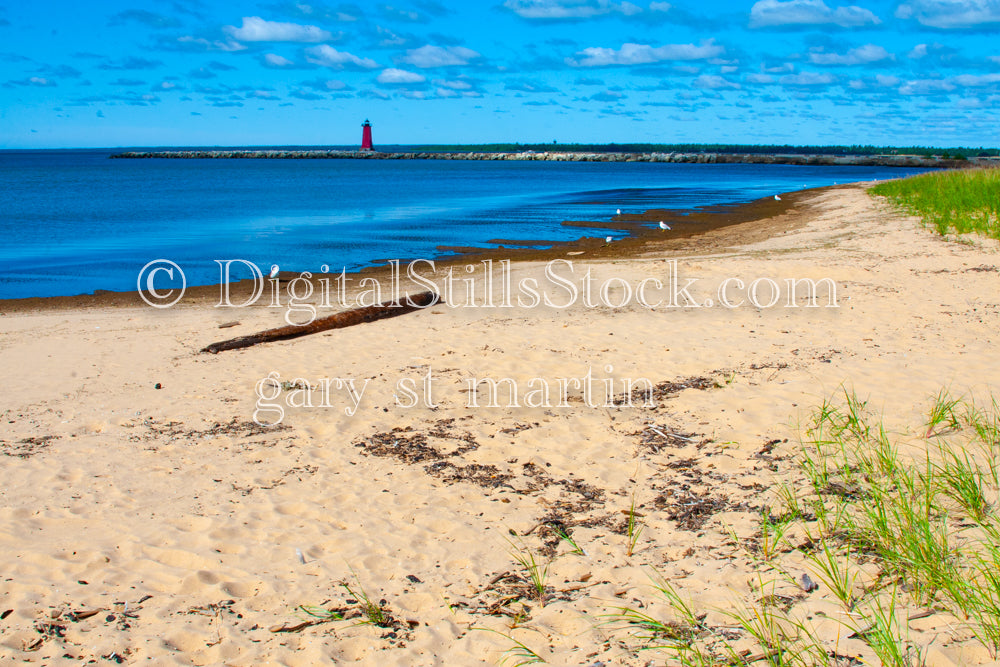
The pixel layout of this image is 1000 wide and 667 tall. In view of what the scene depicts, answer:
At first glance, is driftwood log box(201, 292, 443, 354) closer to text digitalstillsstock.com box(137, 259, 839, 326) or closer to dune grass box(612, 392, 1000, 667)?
text digitalstillsstock.com box(137, 259, 839, 326)

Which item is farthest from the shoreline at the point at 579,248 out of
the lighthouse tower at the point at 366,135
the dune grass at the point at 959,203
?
the lighthouse tower at the point at 366,135

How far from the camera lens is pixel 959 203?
1670 centimetres

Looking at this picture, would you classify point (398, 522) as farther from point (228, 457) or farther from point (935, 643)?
point (935, 643)

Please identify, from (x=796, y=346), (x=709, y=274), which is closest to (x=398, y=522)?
(x=796, y=346)

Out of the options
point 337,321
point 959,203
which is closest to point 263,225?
point 337,321

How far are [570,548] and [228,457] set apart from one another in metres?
2.80

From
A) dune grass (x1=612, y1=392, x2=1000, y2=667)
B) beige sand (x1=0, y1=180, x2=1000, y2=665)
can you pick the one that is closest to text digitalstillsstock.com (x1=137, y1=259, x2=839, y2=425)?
beige sand (x1=0, y1=180, x2=1000, y2=665)

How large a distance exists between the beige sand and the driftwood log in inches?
→ 12.8

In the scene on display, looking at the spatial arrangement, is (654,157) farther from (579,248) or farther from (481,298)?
(481,298)

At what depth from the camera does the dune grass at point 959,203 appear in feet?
47.6

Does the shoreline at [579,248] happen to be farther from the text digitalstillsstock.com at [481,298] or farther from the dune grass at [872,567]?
the dune grass at [872,567]

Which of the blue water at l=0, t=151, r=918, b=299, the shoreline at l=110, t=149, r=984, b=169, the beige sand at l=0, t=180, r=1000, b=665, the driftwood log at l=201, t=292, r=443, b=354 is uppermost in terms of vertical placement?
the shoreline at l=110, t=149, r=984, b=169

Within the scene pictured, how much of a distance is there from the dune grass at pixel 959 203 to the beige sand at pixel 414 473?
6.03 m

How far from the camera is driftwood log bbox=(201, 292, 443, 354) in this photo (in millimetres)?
8793
